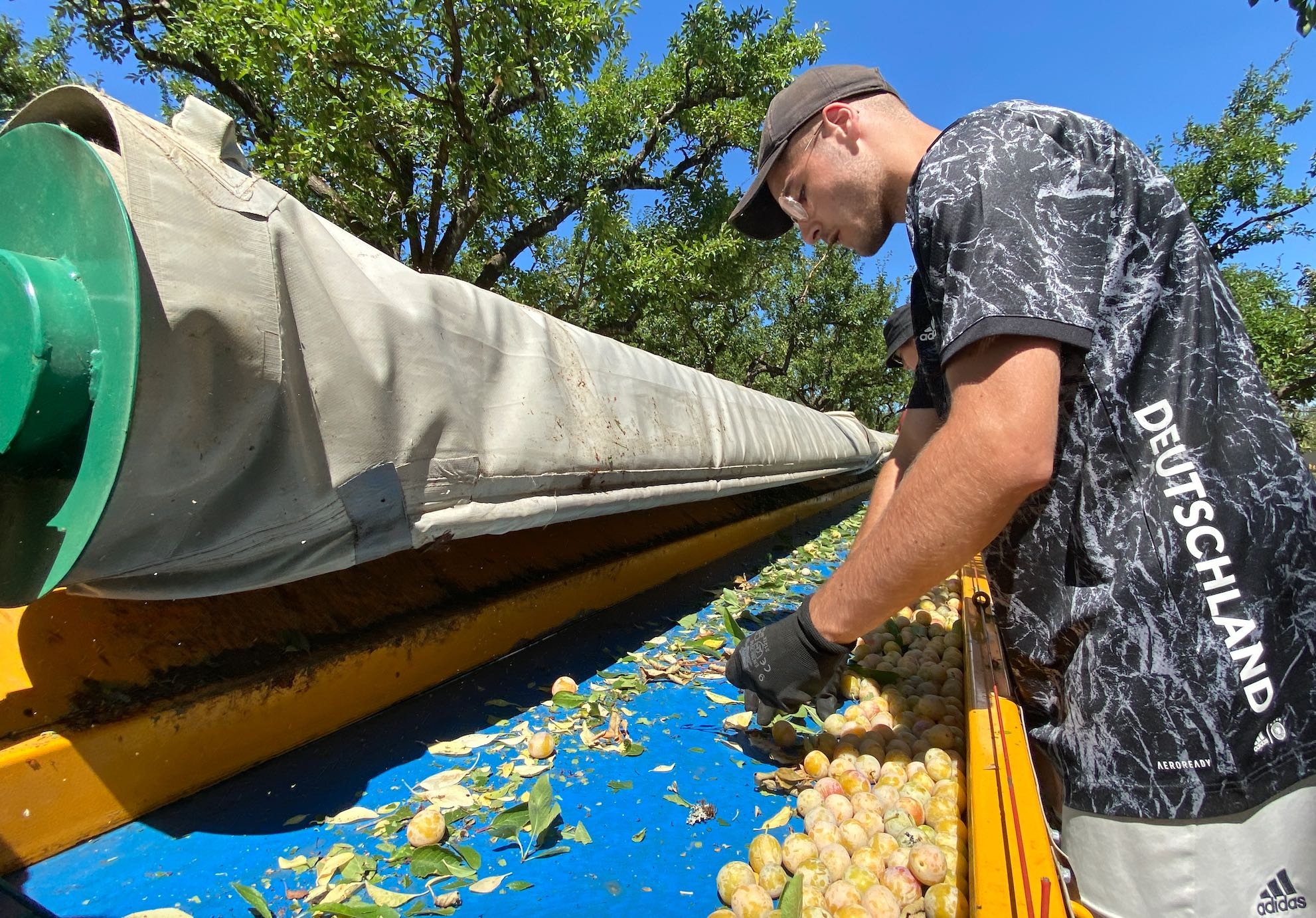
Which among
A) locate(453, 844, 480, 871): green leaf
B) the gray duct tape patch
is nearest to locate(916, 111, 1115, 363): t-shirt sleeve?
the gray duct tape patch

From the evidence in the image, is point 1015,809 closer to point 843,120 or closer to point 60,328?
point 843,120

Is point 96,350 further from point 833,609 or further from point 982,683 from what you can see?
point 982,683

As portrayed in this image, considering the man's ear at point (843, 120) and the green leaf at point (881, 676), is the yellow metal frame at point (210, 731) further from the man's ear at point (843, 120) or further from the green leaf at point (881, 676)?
the man's ear at point (843, 120)

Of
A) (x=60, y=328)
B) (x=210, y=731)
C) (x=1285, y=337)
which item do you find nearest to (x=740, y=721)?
(x=210, y=731)

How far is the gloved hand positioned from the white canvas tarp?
0.65 meters

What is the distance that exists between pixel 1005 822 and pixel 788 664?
683 millimetres

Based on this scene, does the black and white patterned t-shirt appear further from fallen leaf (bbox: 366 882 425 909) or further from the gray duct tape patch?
fallen leaf (bbox: 366 882 425 909)

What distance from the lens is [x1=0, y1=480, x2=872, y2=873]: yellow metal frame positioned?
1.19 meters

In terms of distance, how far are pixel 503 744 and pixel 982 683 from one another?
1.29 m

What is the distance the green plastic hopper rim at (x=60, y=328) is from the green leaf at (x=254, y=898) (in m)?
0.62

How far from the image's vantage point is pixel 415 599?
80.0 inches

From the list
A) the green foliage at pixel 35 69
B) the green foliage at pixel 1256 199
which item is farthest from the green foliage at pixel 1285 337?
the green foliage at pixel 35 69

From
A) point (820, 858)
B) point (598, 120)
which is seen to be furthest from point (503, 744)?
point (598, 120)

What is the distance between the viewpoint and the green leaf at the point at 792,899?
4.18ft
